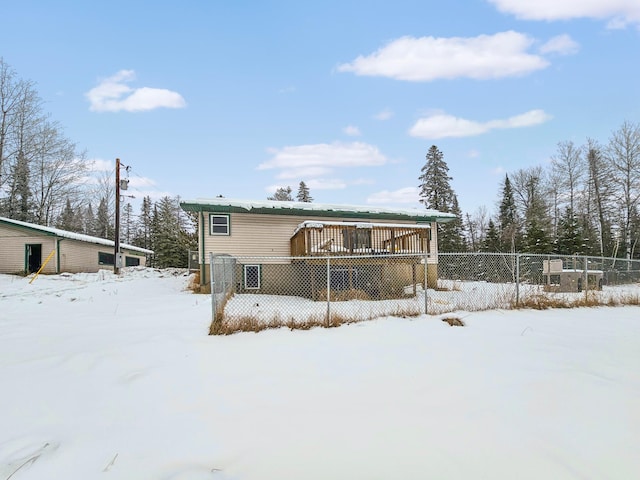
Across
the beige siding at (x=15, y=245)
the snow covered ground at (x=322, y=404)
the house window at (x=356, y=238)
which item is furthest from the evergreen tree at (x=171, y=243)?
the snow covered ground at (x=322, y=404)

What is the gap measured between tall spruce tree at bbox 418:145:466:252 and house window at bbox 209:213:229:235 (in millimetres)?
22343

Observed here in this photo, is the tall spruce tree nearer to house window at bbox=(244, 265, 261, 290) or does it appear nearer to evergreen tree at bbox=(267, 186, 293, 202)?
evergreen tree at bbox=(267, 186, 293, 202)

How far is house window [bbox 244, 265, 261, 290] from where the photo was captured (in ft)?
39.9

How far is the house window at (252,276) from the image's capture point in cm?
1217

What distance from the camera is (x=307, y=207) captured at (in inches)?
512

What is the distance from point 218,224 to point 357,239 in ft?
17.7

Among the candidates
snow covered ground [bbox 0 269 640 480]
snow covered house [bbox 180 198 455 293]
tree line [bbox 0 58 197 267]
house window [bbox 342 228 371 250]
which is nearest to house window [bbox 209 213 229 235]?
snow covered house [bbox 180 198 455 293]

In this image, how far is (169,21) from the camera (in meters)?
9.75

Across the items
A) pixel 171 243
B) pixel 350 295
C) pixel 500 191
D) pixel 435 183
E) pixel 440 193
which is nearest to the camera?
pixel 350 295

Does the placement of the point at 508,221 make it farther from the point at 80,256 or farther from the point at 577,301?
the point at 80,256

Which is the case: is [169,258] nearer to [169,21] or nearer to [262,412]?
[169,21]

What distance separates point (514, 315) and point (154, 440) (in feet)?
22.3

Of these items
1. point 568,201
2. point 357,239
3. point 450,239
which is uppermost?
point 568,201

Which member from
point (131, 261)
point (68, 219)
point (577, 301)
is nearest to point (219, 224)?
point (577, 301)
